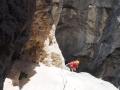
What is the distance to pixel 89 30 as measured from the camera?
2441 cm

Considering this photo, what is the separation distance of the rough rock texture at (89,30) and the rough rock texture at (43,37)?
8959 millimetres

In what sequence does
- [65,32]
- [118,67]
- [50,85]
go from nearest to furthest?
[50,85]
[65,32]
[118,67]

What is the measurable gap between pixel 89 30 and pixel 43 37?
11.6 m

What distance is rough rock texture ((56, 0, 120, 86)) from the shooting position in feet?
77.7

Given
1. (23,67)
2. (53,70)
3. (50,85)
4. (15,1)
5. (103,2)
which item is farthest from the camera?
(103,2)

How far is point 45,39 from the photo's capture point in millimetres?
14391

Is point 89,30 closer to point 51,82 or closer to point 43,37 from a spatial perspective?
point 43,37

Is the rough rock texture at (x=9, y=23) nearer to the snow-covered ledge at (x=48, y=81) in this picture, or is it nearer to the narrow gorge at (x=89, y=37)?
the snow-covered ledge at (x=48, y=81)

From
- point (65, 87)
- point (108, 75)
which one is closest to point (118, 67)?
point (108, 75)

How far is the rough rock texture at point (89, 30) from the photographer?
77.7ft

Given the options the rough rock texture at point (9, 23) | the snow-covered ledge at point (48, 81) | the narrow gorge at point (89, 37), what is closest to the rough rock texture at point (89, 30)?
the narrow gorge at point (89, 37)

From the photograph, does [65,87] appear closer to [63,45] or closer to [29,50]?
[29,50]

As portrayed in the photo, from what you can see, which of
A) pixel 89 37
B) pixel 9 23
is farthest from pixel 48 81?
pixel 89 37

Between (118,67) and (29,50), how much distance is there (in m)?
17.7
